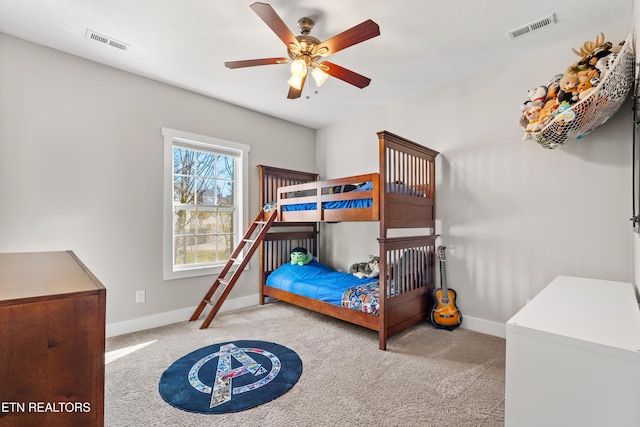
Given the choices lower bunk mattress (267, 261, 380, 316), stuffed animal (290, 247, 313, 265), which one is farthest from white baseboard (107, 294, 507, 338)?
stuffed animal (290, 247, 313, 265)

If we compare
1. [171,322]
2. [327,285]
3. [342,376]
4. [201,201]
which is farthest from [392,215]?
[171,322]

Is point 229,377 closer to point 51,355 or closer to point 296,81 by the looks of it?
point 51,355

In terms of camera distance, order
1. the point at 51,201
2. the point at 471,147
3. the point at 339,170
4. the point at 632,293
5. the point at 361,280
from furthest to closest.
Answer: the point at 339,170 → the point at 361,280 → the point at 471,147 → the point at 51,201 → the point at 632,293

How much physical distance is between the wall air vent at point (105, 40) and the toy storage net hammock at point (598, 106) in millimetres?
3410

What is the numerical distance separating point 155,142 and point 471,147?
3.31m

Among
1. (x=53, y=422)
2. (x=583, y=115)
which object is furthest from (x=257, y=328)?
(x=583, y=115)

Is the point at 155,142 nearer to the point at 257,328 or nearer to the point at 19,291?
the point at 257,328

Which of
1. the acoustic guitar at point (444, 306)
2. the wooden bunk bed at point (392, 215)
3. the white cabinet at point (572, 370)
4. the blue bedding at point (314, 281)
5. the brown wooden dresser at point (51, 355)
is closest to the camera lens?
the brown wooden dresser at point (51, 355)

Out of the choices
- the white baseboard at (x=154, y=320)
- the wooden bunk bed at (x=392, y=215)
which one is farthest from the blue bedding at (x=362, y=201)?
the white baseboard at (x=154, y=320)

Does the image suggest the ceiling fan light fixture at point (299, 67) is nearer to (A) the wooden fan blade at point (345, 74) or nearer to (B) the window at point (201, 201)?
(A) the wooden fan blade at point (345, 74)

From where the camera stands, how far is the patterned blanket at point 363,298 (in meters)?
2.76

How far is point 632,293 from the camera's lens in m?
1.75

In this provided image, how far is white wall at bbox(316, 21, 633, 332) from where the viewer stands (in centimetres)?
235

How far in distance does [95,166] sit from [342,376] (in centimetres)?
288
